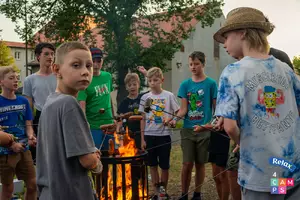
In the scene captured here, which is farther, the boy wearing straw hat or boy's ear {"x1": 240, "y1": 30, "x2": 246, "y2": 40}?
boy's ear {"x1": 240, "y1": 30, "x2": 246, "y2": 40}

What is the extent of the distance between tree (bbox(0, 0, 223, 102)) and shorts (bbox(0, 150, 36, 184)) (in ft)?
56.0

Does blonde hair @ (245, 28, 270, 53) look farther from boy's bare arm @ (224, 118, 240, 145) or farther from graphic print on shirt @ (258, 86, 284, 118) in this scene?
boy's bare arm @ (224, 118, 240, 145)

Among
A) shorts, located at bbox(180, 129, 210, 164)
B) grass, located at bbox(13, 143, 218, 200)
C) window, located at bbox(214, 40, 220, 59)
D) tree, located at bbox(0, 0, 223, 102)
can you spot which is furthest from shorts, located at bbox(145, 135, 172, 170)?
window, located at bbox(214, 40, 220, 59)

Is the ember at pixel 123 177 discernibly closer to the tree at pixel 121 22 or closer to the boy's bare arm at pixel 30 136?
the boy's bare arm at pixel 30 136

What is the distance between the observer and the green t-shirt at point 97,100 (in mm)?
4915

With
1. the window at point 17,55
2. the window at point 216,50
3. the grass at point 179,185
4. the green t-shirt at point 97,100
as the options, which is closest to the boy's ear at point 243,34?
the green t-shirt at point 97,100

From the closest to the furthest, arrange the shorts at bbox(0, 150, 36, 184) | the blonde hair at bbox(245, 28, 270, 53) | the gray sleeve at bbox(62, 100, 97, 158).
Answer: the gray sleeve at bbox(62, 100, 97, 158) < the blonde hair at bbox(245, 28, 270, 53) < the shorts at bbox(0, 150, 36, 184)

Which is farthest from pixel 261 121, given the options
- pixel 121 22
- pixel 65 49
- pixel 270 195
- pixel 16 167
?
pixel 121 22

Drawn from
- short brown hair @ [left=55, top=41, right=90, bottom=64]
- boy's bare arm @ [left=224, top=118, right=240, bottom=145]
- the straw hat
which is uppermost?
the straw hat

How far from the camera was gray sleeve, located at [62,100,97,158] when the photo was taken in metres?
2.19

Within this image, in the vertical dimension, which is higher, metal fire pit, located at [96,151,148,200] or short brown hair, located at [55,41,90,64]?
short brown hair, located at [55,41,90,64]

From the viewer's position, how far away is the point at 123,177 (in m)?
4.13

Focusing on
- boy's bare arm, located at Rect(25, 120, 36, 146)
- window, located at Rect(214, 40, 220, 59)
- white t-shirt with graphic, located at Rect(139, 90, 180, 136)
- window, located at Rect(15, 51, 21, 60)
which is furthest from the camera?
window, located at Rect(15, 51, 21, 60)

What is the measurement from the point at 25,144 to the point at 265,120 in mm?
3275
